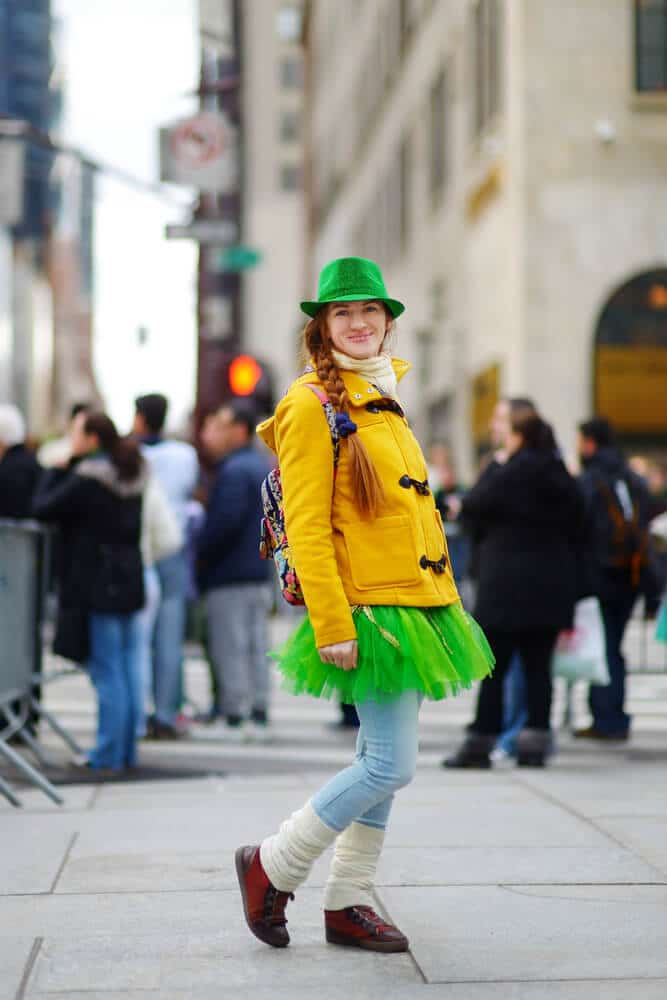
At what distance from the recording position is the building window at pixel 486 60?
25781 millimetres

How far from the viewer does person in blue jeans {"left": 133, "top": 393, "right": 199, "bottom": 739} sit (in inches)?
457

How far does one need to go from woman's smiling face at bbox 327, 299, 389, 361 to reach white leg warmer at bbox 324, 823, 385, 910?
139cm

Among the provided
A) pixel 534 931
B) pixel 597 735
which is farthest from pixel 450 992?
pixel 597 735

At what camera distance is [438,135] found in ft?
104

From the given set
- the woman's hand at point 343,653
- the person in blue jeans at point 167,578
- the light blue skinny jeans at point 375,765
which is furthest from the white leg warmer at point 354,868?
the person in blue jeans at point 167,578

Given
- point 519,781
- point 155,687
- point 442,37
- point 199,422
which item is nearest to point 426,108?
→ point 442,37

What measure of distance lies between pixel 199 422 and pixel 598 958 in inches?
1306

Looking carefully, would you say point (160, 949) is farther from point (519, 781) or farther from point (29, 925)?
point (519, 781)

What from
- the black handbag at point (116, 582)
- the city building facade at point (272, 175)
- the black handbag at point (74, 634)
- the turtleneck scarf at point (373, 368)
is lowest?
the black handbag at point (74, 634)

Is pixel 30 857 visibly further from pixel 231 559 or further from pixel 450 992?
pixel 231 559

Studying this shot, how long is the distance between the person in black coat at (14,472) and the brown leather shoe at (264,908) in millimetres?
6131

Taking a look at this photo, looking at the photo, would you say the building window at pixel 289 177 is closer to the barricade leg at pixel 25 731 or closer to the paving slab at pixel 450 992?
the barricade leg at pixel 25 731

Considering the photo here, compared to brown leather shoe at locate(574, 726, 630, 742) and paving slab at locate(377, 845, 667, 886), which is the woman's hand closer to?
paving slab at locate(377, 845, 667, 886)

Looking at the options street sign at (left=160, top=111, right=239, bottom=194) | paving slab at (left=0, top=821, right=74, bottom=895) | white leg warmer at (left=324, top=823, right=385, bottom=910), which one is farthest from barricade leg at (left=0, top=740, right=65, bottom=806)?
street sign at (left=160, top=111, right=239, bottom=194)
